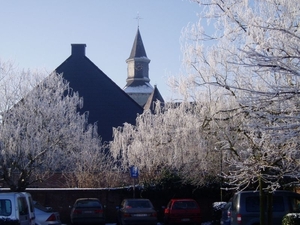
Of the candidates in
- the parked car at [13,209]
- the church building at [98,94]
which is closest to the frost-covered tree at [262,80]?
the parked car at [13,209]

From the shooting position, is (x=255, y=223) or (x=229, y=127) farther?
(x=255, y=223)

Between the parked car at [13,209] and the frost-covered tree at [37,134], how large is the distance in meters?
9.69

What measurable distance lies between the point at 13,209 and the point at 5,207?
234mm

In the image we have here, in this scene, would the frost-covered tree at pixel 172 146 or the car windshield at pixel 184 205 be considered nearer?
the frost-covered tree at pixel 172 146

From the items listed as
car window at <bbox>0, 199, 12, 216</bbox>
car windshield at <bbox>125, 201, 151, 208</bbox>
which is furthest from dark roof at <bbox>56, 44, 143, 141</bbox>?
car window at <bbox>0, 199, 12, 216</bbox>

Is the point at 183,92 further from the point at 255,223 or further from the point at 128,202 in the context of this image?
the point at 128,202

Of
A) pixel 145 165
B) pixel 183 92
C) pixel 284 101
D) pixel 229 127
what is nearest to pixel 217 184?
pixel 145 165

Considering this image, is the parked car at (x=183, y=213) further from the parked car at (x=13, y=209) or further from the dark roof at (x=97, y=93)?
the dark roof at (x=97, y=93)

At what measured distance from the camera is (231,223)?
59.4ft

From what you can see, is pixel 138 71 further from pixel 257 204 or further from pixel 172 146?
pixel 257 204

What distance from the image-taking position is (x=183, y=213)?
23906 mm

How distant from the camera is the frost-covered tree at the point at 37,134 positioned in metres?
23.9

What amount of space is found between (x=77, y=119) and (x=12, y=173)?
4.13 metres

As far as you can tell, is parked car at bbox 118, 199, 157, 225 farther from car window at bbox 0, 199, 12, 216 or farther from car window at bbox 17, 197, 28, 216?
car window at bbox 0, 199, 12, 216
